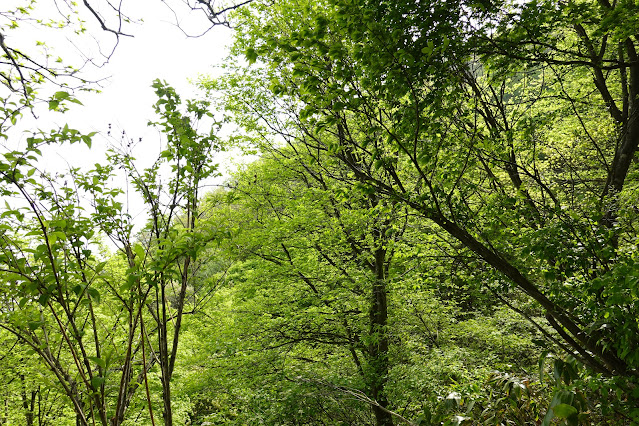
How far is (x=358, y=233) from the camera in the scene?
7.62 meters

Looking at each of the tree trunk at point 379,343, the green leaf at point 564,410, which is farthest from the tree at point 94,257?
the tree trunk at point 379,343

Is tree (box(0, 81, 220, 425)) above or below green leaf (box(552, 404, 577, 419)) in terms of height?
above

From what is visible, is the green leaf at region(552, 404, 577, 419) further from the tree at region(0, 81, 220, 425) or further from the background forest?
the tree at region(0, 81, 220, 425)

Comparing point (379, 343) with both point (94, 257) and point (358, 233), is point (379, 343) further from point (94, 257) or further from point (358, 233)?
point (94, 257)

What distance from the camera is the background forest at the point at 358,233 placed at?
79.6 inches

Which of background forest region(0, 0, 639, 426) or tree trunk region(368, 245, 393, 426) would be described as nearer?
background forest region(0, 0, 639, 426)

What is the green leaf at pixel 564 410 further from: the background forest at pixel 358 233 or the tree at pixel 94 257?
the tree at pixel 94 257

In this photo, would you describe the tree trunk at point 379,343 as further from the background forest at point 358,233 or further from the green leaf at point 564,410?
the green leaf at point 564,410

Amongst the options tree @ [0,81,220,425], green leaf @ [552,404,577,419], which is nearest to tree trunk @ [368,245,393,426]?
tree @ [0,81,220,425]

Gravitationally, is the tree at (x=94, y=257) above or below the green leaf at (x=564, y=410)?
above

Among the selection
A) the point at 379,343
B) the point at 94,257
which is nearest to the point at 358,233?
the point at 379,343

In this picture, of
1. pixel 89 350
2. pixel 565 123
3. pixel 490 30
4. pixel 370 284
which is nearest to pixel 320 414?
pixel 370 284

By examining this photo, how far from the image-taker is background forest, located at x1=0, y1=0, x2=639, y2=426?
2.02 metres

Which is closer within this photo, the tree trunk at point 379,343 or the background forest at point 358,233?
the background forest at point 358,233
